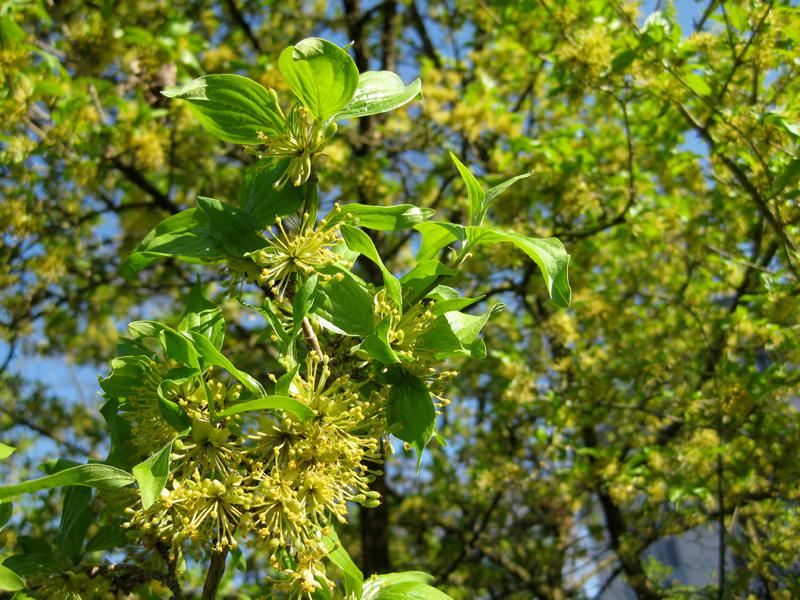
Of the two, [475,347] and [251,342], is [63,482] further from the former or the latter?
[251,342]

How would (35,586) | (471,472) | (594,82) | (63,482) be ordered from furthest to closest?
(471,472), (594,82), (35,586), (63,482)

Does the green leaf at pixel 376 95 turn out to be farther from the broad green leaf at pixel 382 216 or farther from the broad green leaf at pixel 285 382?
the broad green leaf at pixel 285 382

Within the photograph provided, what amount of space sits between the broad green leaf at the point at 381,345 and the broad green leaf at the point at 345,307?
59 millimetres

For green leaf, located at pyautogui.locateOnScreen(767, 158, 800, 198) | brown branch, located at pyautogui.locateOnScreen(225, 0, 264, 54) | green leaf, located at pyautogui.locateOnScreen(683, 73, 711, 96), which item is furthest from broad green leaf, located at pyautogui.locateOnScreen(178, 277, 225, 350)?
brown branch, located at pyautogui.locateOnScreen(225, 0, 264, 54)

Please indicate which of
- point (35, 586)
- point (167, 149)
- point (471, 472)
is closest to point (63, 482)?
point (35, 586)

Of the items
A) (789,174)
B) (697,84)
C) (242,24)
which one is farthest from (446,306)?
(242,24)

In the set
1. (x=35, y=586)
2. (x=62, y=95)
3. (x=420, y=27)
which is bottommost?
(x=35, y=586)

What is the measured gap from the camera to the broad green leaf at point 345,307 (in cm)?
108

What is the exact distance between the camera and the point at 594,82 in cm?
306

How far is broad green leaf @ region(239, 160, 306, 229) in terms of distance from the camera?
1.15 meters

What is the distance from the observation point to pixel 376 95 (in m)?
1.13

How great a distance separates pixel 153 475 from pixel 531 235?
322 centimetres

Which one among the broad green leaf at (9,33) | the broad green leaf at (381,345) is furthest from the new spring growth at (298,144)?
the broad green leaf at (9,33)

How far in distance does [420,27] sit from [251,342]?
283cm
